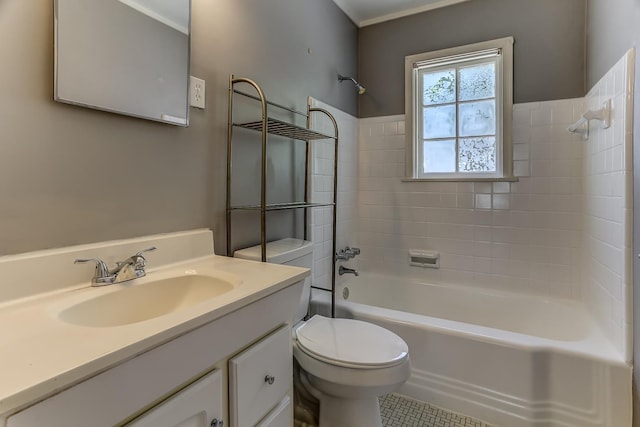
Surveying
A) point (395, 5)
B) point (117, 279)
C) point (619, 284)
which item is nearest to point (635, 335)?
point (619, 284)

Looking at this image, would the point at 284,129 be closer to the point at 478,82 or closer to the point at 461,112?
the point at 461,112

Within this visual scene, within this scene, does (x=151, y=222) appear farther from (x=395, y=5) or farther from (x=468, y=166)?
(x=395, y=5)

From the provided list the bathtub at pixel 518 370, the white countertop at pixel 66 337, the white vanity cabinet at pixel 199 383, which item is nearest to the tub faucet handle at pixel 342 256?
Result: the bathtub at pixel 518 370

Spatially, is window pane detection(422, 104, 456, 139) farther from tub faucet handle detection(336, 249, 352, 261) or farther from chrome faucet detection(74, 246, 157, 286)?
chrome faucet detection(74, 246, 157, 286)

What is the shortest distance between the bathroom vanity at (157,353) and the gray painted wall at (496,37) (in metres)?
2.03

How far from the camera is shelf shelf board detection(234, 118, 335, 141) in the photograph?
1.51m

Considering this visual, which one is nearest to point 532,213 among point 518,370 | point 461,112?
point 461,112

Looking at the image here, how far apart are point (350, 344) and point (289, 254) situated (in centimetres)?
49

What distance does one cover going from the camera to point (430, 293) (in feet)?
8.07

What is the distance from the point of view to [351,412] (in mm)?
1305

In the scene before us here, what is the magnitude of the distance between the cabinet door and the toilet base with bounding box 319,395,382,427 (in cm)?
67

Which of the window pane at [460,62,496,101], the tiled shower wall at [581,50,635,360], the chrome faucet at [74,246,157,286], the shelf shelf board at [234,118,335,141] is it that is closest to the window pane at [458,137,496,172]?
the window pane at [460,62,496,101]

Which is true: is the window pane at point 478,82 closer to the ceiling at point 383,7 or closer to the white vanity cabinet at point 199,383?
the ceiling at point 383,7

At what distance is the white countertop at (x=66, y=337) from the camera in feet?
1.54
